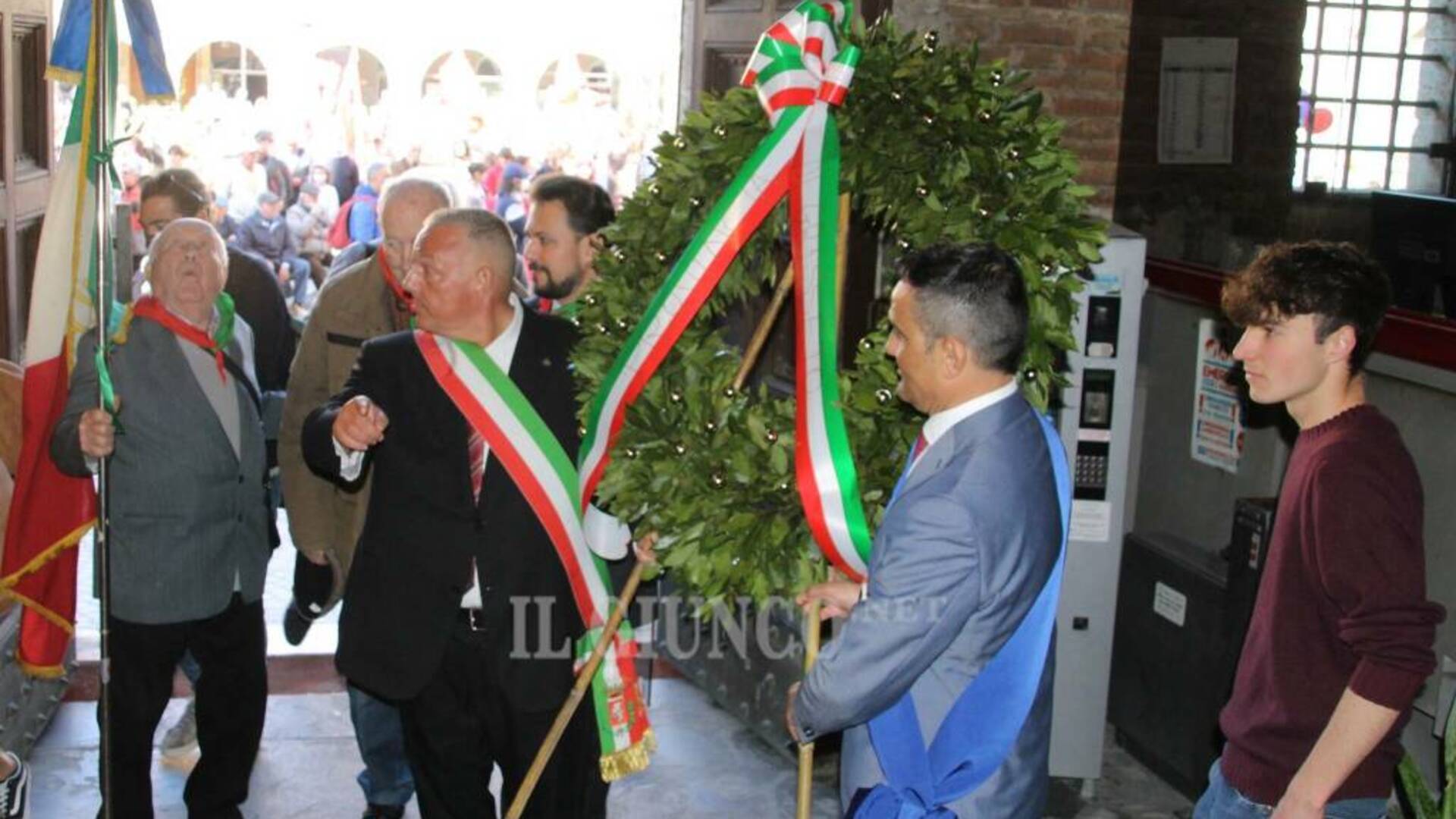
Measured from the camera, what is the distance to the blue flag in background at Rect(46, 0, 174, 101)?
4215mm

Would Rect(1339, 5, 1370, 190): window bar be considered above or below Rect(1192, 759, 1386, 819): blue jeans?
above

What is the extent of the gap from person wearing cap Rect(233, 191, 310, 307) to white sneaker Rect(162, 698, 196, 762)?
9416 millimetres

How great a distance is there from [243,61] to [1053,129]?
2292 cm

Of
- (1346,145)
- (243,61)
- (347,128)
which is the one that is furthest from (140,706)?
(243,61)

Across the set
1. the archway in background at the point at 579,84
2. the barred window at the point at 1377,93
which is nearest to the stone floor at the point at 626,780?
the barred window at the point at 1377,93

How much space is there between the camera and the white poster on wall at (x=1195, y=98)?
6184 millimetres

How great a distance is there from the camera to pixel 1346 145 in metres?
8.15

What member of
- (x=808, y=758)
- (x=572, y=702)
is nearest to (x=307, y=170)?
(x=572, y=702)

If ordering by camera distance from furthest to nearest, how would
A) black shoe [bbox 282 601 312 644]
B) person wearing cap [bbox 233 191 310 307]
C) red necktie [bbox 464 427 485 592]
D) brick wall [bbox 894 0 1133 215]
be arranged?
1. person wearing cap [bbox 233 191 310 307]
2. brick wall [bbox 894 0 1133 215]
3. black shoe [bbox 282 601 312 644]
4. red necktie [bbox 464 427 485 592]

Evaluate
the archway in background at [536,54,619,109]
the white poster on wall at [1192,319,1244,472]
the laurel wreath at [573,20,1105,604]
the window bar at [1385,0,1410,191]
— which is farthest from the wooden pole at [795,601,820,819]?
the archway in background at [536,54,619,109]

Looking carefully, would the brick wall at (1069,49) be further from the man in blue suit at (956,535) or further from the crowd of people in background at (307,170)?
the crowd of people in background at (307,170)

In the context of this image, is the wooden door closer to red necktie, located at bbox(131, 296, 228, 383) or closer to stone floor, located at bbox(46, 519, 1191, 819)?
stone floor, located at bbox(46, 519, 1191, 819)

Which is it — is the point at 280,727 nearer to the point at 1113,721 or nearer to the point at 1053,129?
the point at 1113,721

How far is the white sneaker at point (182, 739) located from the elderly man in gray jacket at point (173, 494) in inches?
35.9
